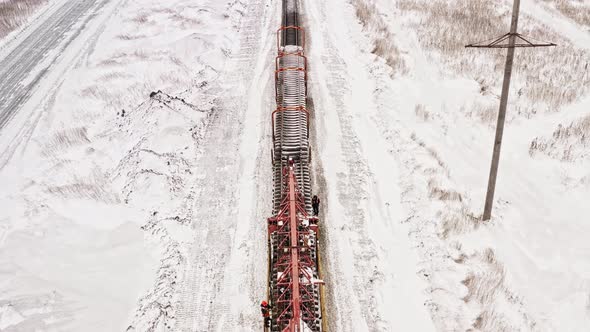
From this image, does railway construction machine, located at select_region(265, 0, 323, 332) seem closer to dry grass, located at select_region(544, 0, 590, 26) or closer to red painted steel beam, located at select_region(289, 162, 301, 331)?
red painted steel beam, located at select_region(289, 162, 301, 331)

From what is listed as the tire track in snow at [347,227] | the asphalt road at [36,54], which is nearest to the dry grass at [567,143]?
the tire track in snow at [347,227]

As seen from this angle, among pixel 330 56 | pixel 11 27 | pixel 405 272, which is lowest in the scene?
pixel 405 272

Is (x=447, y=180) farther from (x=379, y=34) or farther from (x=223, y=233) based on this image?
(x=379, y=34)

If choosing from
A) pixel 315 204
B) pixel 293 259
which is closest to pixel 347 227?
pixel 315 204

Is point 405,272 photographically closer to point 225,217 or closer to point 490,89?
point 225,217

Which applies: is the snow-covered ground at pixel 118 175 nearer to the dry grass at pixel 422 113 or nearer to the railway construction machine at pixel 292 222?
the railway construction machine at pixel 292 222

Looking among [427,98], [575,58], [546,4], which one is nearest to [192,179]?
[427,98]
